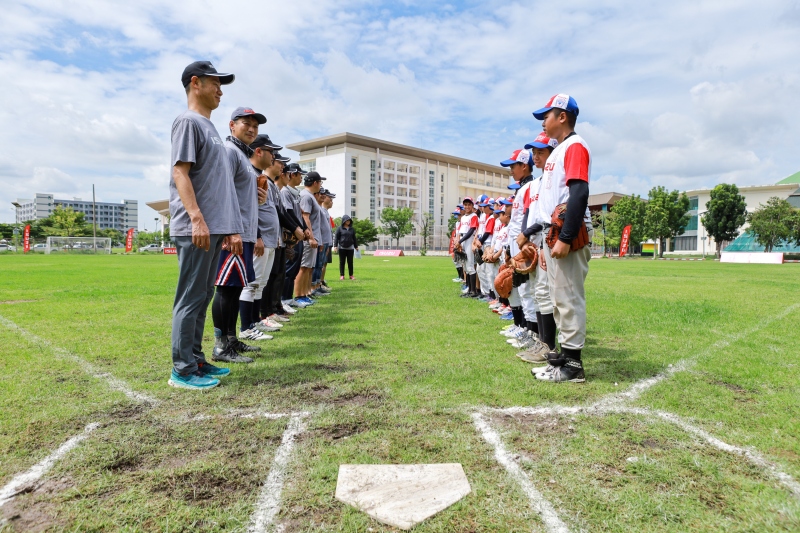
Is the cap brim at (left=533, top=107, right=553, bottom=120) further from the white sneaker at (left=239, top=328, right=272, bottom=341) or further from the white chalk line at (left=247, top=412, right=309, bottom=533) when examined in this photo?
the white sneaker at (left=239, top=328, right=272, bottom=341)

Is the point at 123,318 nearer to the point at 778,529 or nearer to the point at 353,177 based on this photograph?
the point at 778,529

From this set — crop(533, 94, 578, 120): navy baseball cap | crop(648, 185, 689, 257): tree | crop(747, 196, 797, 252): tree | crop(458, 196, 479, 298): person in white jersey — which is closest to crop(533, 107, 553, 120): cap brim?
crop(533, 94, 578, 120): navy baseball cap

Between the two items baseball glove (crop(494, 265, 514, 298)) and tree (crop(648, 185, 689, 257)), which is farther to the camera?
tree (crop(648, 185, 689, 257))

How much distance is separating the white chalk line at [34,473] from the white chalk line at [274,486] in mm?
1067

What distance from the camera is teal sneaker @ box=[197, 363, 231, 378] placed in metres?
3.86

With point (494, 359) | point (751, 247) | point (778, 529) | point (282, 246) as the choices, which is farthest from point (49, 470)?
point (751, 247)

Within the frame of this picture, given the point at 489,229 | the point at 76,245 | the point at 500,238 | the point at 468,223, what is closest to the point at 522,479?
the point at 500,238

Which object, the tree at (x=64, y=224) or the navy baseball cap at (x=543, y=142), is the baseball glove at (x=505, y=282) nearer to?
the navy baseball cap at (x=543, y=142)

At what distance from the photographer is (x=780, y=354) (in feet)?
15.4

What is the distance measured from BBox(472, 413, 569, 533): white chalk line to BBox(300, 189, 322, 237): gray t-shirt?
232 inches

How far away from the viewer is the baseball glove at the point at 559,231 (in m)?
3.83

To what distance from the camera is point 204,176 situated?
3.68 m

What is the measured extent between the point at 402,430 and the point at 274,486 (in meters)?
0.85

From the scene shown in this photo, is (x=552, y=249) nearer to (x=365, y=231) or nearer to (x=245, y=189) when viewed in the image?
(x=245, y=189)
